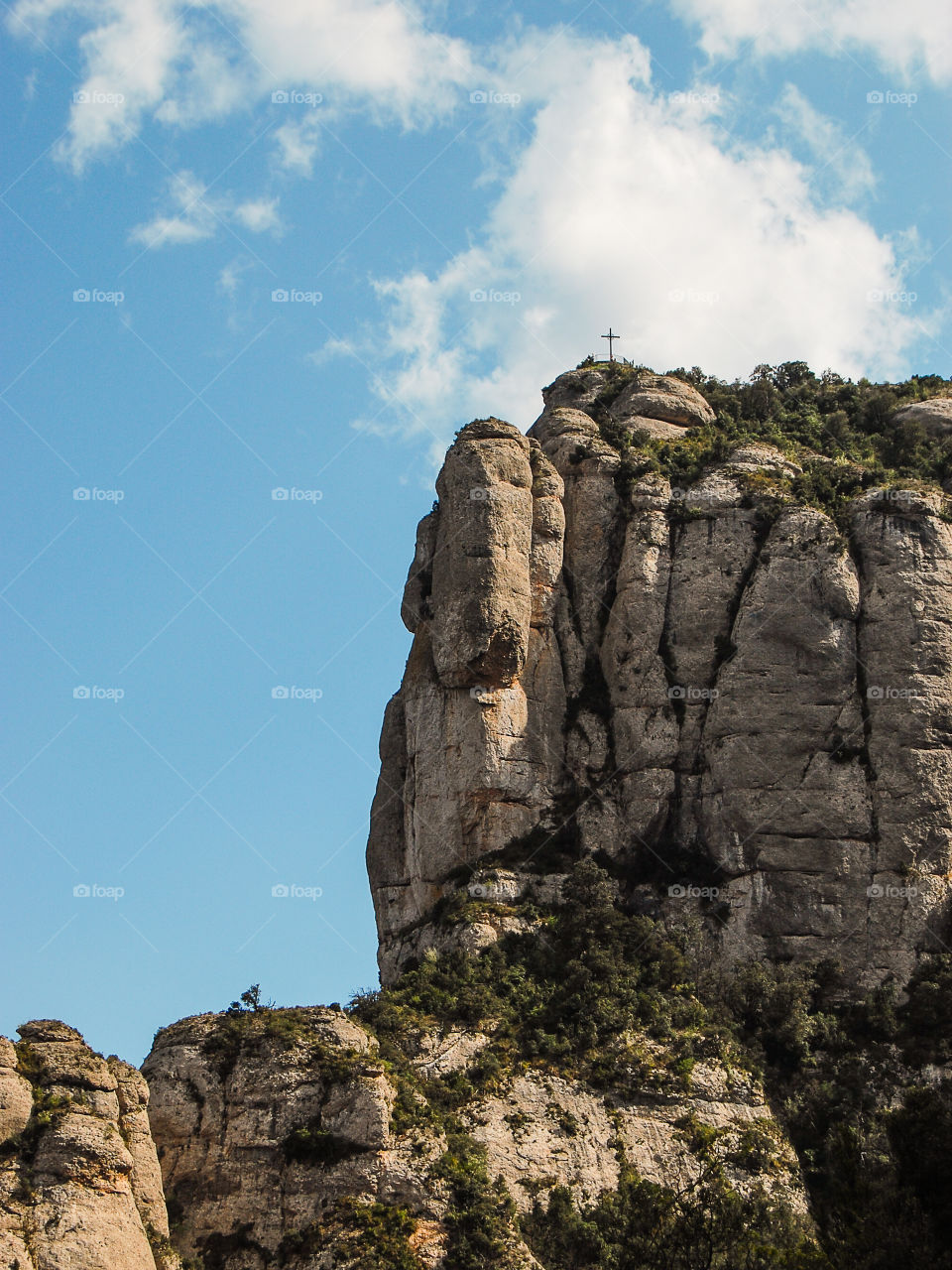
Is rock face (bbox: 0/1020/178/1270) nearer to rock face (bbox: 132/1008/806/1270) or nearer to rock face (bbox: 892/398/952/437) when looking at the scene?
rock face (bbox: 132/1008/806/1270)

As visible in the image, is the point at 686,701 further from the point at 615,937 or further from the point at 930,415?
the point at 930,415

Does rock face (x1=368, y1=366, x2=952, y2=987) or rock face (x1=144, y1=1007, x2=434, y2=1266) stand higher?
rock face (x1=368, y1=366, x2=952, y2=987)

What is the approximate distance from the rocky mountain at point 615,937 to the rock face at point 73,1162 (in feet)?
0.27

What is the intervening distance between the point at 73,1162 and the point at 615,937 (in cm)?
2118

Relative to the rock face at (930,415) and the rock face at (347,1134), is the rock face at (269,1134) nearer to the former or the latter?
the rock face at (347,1134)

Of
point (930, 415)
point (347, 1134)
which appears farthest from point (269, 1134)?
point (930, 415)

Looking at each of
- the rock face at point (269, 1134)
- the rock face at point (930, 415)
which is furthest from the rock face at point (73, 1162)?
the rock face at point (930, 415)

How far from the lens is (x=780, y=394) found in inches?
3467

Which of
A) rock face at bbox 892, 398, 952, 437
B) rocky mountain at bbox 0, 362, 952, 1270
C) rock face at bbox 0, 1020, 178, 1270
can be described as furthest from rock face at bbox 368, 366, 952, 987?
rock face at bbox 0, 1020, 178, 1270

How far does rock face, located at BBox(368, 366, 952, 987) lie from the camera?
59.4 m

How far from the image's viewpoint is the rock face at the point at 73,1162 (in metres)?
40.6

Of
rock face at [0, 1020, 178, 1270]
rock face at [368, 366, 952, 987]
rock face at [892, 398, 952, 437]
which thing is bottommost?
rock face at [0, 1020, 178, 1270]

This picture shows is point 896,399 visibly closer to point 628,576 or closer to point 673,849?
point 628,576

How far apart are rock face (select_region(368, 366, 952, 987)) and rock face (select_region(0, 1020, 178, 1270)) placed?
17796 mm
